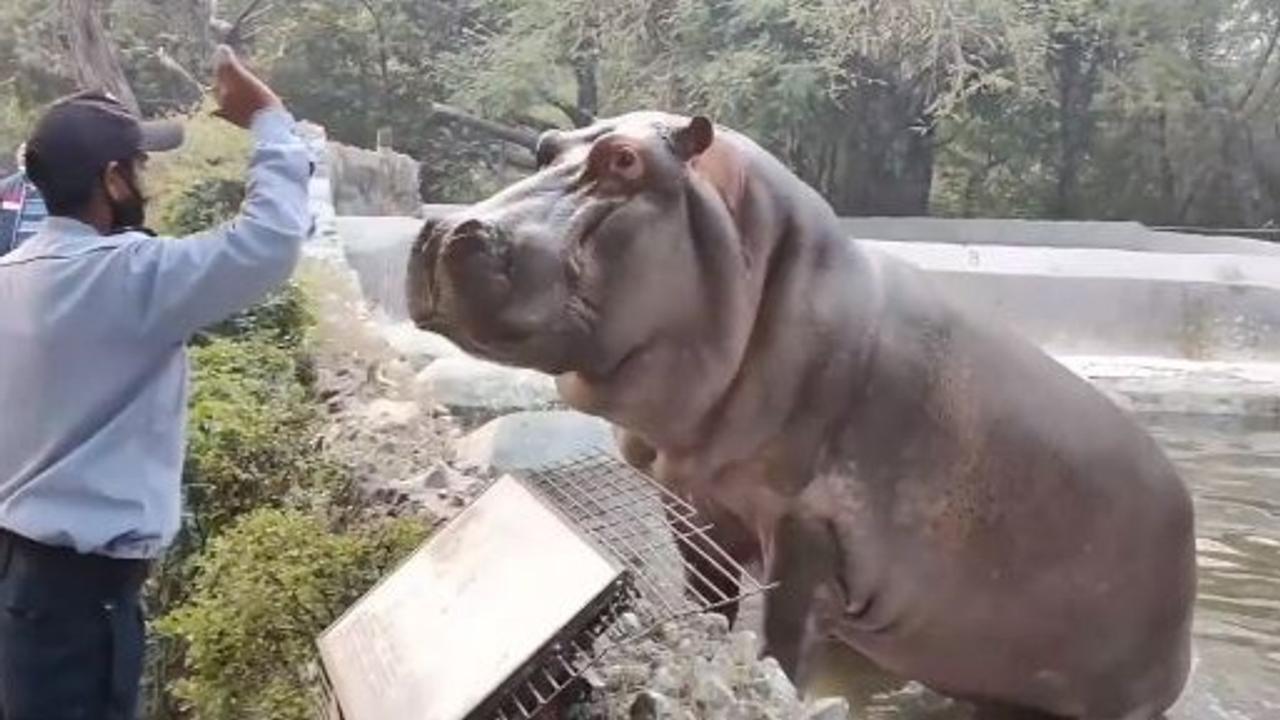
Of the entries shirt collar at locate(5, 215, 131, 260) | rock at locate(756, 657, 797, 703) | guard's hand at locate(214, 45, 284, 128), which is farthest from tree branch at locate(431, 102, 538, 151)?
rock at locate(756, 657, 797, 703)

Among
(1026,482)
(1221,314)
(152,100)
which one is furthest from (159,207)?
(152,100)

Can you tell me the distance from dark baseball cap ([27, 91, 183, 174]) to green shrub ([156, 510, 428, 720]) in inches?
40.0

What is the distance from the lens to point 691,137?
282 centimetres

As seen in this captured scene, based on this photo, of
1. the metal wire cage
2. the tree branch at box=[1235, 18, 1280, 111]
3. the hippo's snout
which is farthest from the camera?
the tree branch at box=[1235, 18, 1280, 111]

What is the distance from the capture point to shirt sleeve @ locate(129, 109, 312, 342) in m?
2.49

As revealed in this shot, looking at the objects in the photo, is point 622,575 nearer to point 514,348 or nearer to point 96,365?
point 514,348

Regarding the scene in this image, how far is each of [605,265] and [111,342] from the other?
75 cm

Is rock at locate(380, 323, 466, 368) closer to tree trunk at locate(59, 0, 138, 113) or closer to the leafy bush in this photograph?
the leafy bush

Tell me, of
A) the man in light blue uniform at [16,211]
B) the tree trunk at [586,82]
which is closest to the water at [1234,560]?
the man in light blue uniform at [16,211]

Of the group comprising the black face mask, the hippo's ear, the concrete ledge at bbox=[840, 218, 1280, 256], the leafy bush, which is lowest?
the concrete ledge at bbox=[840, 218, 1280, 256]

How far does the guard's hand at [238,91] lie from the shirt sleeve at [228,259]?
0.33 feet

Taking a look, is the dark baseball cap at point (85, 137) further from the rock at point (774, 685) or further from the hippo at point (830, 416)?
the rock at point (774, 685)

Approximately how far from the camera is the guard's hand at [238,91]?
2.63 meters

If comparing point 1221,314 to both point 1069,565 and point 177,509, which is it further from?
point 177,509
